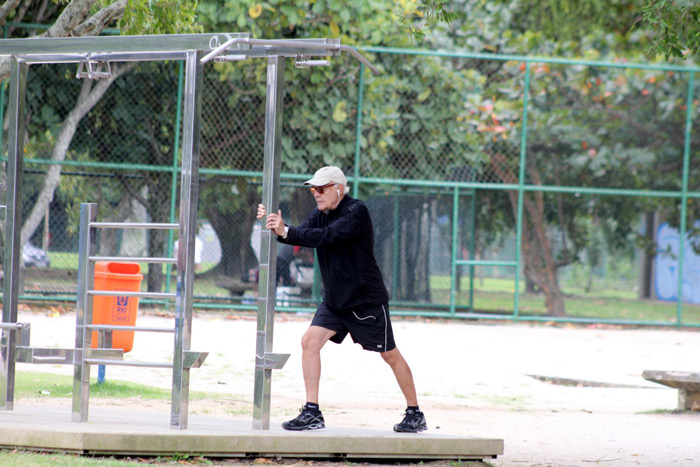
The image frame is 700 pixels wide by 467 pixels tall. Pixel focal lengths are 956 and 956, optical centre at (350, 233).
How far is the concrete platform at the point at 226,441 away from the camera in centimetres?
516

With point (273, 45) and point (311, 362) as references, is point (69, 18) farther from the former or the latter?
point (311, 362)

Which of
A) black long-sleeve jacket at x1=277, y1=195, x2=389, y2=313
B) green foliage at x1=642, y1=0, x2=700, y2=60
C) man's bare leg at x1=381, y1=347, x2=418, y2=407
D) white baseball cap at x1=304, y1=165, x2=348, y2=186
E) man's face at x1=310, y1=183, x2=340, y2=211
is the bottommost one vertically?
man's bare leg at x1=381, y1=347, x2=418, y2=407

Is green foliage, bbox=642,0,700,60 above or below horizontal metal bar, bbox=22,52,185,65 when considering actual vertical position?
above

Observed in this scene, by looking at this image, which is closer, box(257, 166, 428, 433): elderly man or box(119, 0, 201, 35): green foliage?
box(257, 166, 428, 433): elderly man

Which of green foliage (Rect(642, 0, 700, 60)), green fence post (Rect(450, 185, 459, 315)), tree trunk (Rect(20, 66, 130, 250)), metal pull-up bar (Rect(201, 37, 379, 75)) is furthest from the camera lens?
green fence post (Rect(450, 185, 459, 315))

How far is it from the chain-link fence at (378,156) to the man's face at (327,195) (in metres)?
→ 7.61

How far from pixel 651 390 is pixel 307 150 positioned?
676 centimetres

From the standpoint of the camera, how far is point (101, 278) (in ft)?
24.2

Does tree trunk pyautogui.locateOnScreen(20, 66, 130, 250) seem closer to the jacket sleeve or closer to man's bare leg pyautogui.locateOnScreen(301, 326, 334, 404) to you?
the jacket sleeve

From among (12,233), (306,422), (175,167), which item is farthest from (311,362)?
(175,167)

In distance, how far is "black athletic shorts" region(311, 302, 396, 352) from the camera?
5.77 meters

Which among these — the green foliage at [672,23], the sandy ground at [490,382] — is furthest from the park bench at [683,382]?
the green foliage at [672,23]

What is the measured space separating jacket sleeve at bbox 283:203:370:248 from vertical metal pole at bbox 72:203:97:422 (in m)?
1.20

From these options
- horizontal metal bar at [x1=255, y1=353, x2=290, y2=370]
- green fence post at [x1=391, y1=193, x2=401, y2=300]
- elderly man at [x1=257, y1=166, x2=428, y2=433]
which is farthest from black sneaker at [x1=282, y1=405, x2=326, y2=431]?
green fence post at [x1=391, y1=193, x2=401, y2=300]
